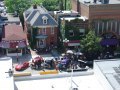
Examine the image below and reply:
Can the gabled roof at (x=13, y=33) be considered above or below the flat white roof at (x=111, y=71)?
below

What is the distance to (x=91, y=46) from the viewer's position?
162ft

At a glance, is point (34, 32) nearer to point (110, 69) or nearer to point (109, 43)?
point (109, 43)

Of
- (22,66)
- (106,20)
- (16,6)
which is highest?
(16,6)

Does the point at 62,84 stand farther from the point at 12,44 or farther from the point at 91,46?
the point at 12,44

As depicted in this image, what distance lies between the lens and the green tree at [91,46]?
49.5 m

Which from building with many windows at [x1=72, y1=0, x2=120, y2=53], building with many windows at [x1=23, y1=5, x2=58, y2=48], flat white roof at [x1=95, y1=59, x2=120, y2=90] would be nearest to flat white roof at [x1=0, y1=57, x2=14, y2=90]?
flat white roof at [x1=95, y1=59, x2=120, y2=90]

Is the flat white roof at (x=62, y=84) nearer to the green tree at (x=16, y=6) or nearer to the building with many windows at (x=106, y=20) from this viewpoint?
the building with many windows at (x=106, y=20)

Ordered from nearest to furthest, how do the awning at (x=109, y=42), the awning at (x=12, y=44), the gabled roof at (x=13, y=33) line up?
the awning at (x=12, y=44)
the gabled roof at (x=13, y=33)
the awning at (x=109, y=42)

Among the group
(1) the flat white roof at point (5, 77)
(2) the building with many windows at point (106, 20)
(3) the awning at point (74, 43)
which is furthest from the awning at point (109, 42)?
(1) the flat white roof at point (5, 77)

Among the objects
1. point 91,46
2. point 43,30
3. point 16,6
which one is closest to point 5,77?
point 91,46

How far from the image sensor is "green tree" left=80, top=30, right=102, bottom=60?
49.5 meters

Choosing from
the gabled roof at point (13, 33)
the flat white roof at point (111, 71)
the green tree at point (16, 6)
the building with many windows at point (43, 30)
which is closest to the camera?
the flat white roof at point (111, 71)

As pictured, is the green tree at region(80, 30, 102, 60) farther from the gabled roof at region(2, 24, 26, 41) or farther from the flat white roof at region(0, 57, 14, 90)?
the flat white roof at region(0, 57, 14, 90)

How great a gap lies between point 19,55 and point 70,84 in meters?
23.9
